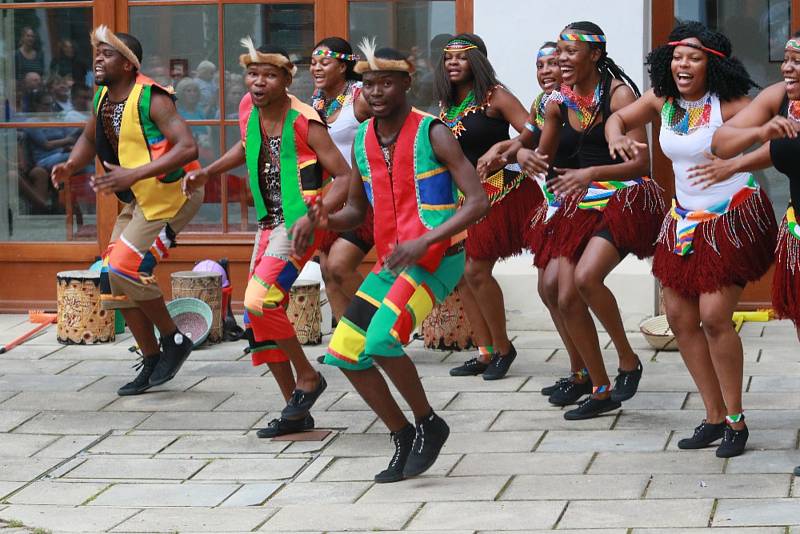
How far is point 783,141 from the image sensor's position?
5.66 metres

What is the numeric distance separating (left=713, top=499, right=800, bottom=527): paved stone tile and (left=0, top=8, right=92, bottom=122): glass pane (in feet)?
21.1

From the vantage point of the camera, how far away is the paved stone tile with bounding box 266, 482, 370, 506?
5809 mm

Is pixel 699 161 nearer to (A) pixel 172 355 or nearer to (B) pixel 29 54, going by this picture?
(A) pixel 172 355

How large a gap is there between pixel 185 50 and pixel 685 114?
194 inches

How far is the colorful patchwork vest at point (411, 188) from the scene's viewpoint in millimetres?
6023

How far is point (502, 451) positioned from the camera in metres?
6.49

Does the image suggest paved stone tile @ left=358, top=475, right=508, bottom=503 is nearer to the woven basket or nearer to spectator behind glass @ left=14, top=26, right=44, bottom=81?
the woven basket

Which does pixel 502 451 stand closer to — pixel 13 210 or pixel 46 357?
pixel 46 357

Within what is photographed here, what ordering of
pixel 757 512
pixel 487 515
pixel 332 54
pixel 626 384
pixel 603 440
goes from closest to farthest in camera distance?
pixel 757 512, pixel 487 515, pixel 603 440, pixel 626 384, pixel 332 54

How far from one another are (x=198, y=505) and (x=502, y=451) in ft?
4.73

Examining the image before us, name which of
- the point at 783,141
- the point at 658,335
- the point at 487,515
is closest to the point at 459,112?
the point at 658,335

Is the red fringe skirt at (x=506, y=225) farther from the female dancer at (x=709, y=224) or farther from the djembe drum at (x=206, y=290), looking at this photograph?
the djembe drum at (x=206, y=290)

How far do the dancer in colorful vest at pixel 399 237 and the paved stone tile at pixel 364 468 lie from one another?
14cm

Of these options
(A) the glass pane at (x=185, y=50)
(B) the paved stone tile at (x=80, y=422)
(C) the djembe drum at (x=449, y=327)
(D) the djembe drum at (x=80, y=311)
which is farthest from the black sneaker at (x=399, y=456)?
(A) the glass pane at (x=185, y=50)
